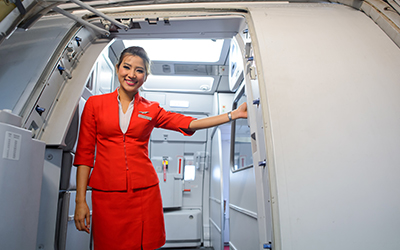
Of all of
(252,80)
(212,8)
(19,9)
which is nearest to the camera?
(19,9)

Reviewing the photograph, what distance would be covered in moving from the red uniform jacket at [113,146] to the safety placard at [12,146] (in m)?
0.35

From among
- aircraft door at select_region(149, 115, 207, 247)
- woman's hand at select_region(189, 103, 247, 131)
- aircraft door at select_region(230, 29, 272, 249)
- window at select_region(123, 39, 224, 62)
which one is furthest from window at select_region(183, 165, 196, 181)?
woman's hand at select_region(189, 103, 247, 131)

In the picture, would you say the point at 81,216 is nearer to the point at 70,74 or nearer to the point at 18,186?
the point at 18,186

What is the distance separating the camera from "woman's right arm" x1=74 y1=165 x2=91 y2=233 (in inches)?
62.2

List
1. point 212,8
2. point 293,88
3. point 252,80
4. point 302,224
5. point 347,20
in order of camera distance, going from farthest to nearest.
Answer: point 212,8, point 347,20, point 252,80, point 293,88, point 302,224

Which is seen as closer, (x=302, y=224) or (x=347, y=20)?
(x=302, y=224)

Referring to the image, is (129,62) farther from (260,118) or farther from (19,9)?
(260,118)

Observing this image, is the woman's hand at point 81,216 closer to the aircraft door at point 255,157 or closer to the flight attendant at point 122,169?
the flight attendant at point 122,169

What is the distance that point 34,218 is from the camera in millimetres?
1508

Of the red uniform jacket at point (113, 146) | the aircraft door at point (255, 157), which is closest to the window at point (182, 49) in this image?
the aircraft door at point (255, 157)

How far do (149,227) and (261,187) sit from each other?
2.38 ft

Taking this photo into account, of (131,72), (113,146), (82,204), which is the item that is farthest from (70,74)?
(82,204)

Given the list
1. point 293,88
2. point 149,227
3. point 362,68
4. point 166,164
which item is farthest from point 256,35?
point 166,164

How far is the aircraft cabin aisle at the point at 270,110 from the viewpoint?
3.96 ft
